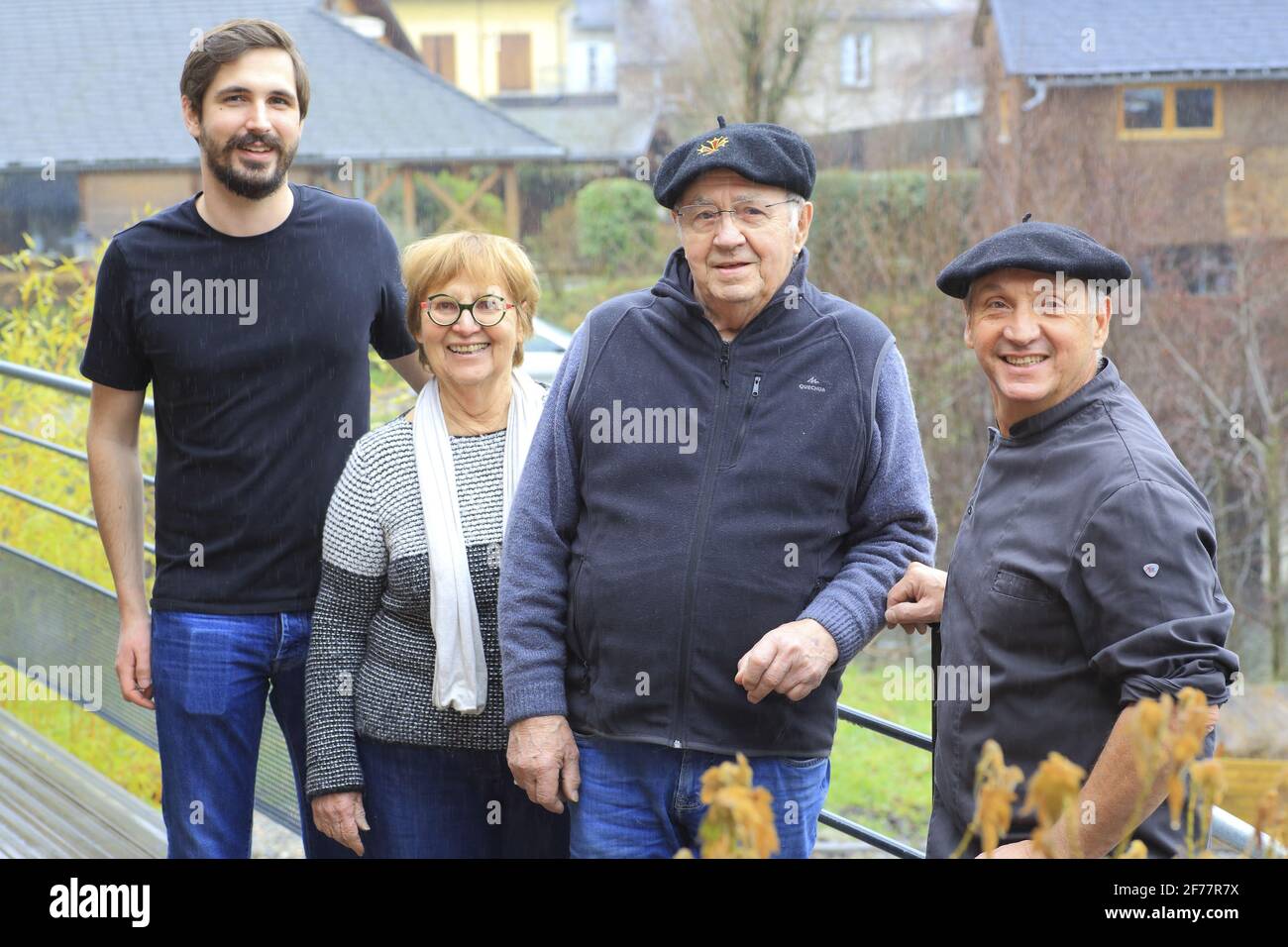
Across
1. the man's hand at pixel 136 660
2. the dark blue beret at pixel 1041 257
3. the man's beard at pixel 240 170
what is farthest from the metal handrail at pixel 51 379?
the dark blue beret at pixel 1041 257

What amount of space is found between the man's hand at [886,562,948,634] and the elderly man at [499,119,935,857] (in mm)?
34

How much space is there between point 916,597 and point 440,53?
4353 centimetres

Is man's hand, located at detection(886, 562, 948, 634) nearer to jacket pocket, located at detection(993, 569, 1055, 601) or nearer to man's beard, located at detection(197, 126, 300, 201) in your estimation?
jacket pocket, located at detection(993, 569, 1055, 601)

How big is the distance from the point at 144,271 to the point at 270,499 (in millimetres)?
494

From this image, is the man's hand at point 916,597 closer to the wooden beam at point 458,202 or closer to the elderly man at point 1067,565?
the elderly man at point 1067,565

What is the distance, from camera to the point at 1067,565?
73.4 inches

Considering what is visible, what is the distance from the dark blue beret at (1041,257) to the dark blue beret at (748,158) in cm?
45

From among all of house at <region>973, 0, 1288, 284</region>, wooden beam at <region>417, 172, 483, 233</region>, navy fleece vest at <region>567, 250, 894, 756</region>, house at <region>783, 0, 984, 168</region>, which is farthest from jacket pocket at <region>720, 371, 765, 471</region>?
house at <region>783, 0, 984, 168</region>

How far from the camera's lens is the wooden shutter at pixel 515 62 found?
43.4 metres

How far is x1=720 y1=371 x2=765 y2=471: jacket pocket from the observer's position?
238 cm

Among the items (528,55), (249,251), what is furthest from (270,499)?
(528,55)
